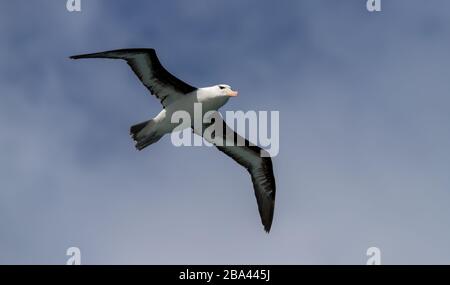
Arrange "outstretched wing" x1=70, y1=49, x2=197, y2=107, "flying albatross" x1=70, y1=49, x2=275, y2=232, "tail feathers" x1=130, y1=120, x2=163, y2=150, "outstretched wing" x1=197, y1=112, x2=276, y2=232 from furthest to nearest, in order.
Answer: "outstretched wing" x1=197, y1=112, x2=276, y2=232 → "tail feathers" x1=130, y1=120, x2=163, y2=150 → "flying albatross" x1=70, y1=49, x2=275, y2=232 → "outstretched wing" x1=70, y1=49, x2=197, y2=107

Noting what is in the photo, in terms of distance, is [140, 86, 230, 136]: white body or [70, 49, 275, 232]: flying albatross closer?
[70, 49, 275, 232]: flying albatross

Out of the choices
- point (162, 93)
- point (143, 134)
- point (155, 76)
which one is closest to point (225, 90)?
point (162, 93)

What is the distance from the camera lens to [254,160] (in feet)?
93.3

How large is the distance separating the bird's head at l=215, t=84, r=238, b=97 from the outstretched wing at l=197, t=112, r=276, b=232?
2.45m

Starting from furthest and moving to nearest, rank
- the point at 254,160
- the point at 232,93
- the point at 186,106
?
the point at 254,160
the point at 186,106
the point at 232,93

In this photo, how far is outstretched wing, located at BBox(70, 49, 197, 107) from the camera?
24.7 metres

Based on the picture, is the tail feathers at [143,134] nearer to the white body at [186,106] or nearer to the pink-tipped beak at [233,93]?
the white body at [186,106]

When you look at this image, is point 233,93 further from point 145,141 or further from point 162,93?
point 145,141

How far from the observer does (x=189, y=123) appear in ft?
84.9

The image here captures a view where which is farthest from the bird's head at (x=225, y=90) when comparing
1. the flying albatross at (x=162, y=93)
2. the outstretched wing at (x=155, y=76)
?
the outstretched wing at (x=155, y=76)

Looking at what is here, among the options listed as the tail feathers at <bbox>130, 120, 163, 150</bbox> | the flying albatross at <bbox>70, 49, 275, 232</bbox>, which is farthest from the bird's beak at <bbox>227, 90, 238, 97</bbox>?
the tail feathers at <bbox>130, 120, 163, 150</bbox>

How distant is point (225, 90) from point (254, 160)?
4082 mm

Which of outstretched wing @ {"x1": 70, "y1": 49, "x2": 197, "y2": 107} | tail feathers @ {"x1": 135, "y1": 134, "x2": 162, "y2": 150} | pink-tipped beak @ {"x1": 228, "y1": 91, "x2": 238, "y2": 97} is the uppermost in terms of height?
outstretched wing @ {"x1": 70, "y1": 49, "x2": 197, "y2": 107}

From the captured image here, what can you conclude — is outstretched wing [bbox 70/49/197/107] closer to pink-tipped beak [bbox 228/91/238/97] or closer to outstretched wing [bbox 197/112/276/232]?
pink-tipped beak [bbox 228/91/238/97]
